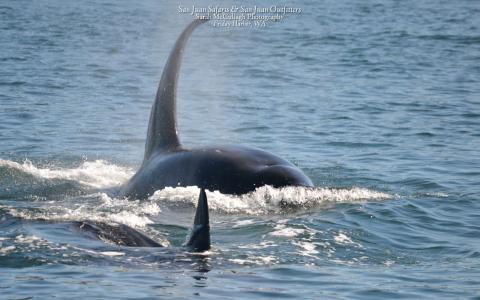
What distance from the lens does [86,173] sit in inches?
706

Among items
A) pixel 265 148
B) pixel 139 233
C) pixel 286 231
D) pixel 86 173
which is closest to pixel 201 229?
pixel 139 233

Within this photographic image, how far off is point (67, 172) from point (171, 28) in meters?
34.2

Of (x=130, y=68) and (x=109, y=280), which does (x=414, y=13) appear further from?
(x=109, y=280)

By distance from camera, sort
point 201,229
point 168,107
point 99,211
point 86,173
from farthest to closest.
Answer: point 86,173
point 168,107
point 99,211
point 201,229

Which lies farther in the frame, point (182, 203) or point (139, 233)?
point (182, 203)

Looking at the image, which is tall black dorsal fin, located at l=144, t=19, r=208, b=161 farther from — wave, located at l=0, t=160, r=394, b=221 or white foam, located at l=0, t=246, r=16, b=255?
white foam, located at l=0, t=246, r=16, b=255

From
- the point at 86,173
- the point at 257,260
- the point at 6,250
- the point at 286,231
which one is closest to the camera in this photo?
the point at 6,250

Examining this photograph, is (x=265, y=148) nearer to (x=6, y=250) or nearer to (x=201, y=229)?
A: (x=6, y=250)

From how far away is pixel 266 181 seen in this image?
13.8 metres

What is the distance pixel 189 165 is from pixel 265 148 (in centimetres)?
728

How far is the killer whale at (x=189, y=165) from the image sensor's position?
13.9 meters

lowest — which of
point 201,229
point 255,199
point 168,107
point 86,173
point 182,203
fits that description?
point 86,173

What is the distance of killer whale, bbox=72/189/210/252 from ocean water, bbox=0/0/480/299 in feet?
0.55

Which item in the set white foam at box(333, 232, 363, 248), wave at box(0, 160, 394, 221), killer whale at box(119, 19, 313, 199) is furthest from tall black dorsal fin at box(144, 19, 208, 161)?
white foam at box(333, 232, 363, 248)
